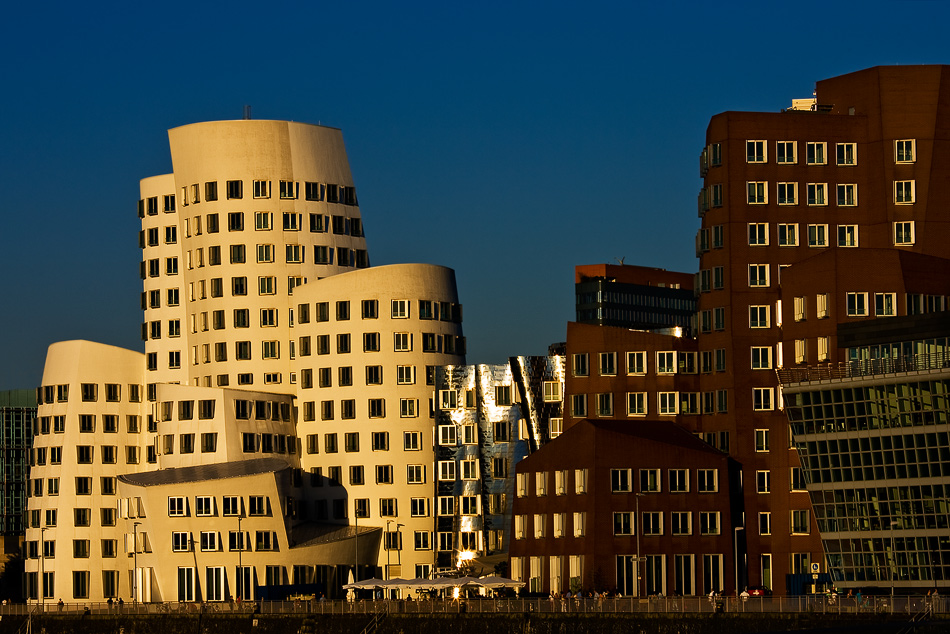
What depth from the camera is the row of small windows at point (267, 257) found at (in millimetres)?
150125

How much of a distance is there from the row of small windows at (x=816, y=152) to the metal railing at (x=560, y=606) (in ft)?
128

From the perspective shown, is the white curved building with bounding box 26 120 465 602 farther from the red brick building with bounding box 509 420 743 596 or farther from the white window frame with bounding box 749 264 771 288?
the white window frame with bounding box 749 264 771 288

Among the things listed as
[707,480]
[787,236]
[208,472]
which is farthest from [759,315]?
[208,472]

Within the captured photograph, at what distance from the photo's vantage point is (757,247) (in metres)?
130

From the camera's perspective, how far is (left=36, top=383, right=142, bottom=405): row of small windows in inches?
6073

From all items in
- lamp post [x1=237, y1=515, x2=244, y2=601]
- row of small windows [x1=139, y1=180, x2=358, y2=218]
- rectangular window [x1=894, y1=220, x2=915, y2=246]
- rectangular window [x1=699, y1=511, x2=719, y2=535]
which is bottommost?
lamp post [x1=237, y1=515, x2=244, y2=601]

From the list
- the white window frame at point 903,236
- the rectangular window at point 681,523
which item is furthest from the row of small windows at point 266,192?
the white window frame at point 903,236

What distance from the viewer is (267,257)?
150m

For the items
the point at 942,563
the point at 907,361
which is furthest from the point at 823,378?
the point at 942,563

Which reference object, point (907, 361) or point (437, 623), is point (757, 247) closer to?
point (907, 361)

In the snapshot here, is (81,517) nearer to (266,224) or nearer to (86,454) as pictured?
(86,454)

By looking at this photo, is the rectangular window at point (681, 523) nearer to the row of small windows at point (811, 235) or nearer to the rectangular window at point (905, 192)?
the row of small windows at point (811, 235)

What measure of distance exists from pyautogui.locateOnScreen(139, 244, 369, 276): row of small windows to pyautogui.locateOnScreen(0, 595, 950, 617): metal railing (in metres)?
33.0

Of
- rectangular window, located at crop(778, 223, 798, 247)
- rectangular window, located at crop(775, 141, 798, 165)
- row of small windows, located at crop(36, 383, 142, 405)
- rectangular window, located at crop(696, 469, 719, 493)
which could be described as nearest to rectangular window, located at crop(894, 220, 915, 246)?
rectangular window, located at crop(778, 223, 798, 247)
